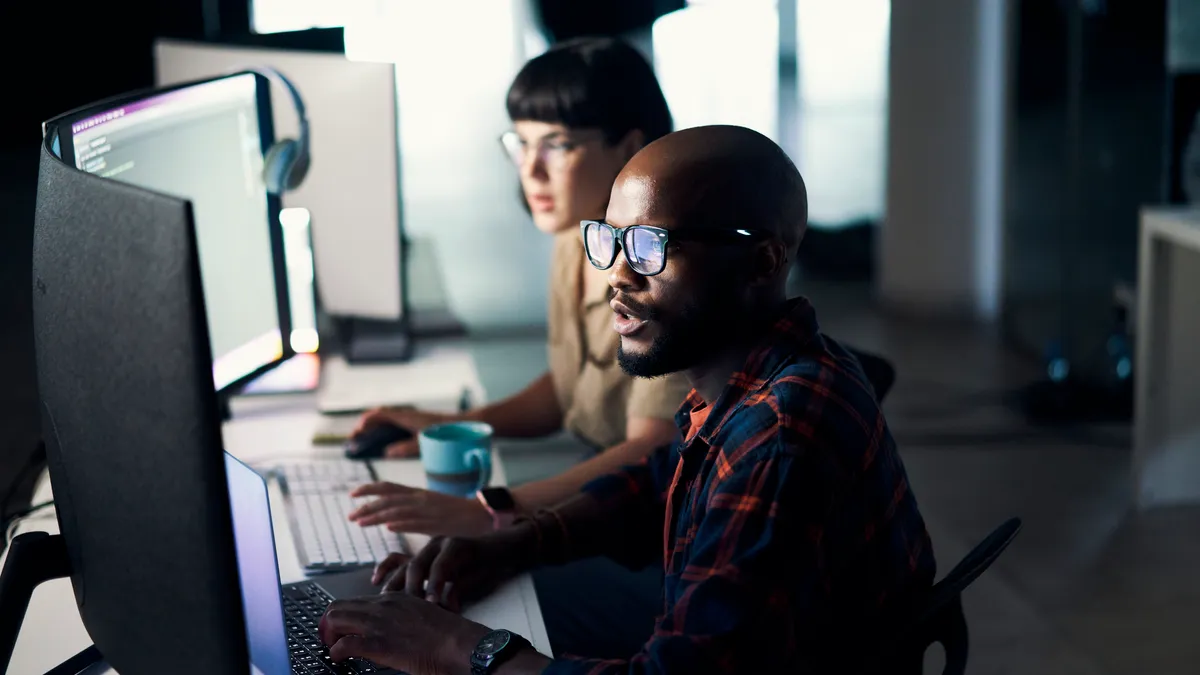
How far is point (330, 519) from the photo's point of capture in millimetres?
1568

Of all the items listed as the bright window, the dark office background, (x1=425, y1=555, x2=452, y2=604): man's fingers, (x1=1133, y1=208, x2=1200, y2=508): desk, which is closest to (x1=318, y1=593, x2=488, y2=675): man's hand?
(x1=425, y1=555, x2=452, y2=604): man's fingers

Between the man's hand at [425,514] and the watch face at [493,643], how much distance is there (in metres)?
0.34

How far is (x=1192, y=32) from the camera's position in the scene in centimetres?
368

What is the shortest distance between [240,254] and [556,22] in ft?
9.58

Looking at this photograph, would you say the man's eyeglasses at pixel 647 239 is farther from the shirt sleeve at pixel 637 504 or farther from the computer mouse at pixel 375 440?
the computer mouse at pixel 375 440

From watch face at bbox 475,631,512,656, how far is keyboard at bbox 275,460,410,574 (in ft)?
1.04

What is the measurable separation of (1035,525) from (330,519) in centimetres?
226

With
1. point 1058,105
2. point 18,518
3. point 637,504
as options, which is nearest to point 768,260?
point 637,504

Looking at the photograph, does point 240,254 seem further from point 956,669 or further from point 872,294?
point 872,294

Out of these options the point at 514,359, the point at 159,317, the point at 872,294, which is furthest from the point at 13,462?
the point at 872,294

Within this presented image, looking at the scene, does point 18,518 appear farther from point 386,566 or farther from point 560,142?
point 560,142

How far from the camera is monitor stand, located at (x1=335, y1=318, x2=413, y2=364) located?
2.39m

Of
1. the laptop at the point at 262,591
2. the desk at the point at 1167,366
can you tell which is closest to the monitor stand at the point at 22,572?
the laptop at the point at 262,591

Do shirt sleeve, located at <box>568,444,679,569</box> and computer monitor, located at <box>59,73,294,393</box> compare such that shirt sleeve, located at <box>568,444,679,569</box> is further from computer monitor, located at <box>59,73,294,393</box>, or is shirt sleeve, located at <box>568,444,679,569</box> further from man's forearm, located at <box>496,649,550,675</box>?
computer monitor, located at <box>59,73,294,393</box>
